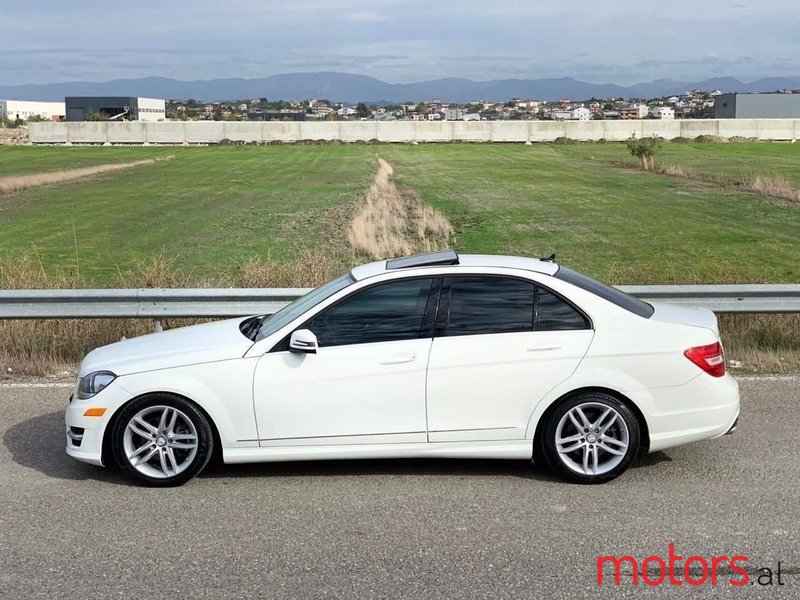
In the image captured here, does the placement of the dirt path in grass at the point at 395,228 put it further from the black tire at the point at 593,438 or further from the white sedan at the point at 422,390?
the black tire at the point at 593,438

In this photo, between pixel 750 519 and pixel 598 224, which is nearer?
pixel 750 519

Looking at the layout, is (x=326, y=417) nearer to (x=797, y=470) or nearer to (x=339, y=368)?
(x=339, y=368)

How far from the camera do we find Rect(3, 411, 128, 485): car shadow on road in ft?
21.2

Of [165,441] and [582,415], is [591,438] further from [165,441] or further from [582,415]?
[165,441]

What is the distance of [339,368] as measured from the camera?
606 centimetres

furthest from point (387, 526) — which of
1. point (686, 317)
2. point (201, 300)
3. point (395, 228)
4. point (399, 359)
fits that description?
point (395, 228)

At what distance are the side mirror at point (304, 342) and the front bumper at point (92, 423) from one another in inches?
43.2

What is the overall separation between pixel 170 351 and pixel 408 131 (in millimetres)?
103236

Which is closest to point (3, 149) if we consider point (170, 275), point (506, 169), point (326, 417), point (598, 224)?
point (506, 169)

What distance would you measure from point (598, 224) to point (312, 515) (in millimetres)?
22575

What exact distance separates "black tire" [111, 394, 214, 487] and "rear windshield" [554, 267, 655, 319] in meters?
2.47

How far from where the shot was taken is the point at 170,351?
20.6ft

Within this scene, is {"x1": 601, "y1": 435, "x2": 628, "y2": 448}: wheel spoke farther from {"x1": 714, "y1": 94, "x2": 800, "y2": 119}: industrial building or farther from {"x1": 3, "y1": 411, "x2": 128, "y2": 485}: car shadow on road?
{"x1": 714, "y1": 94, "x2": 800, "y2": 119}: industrial building

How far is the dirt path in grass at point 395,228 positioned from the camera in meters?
19.8
